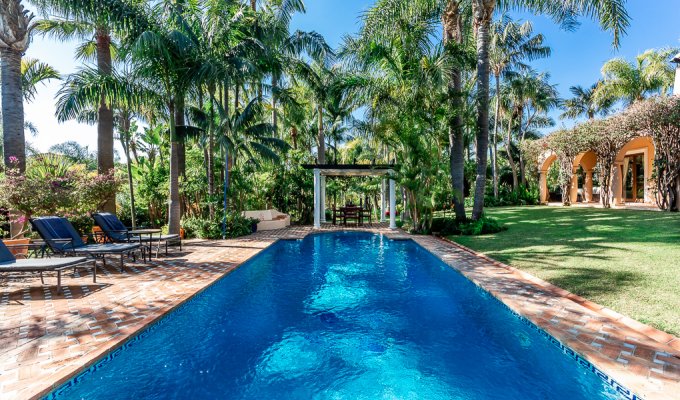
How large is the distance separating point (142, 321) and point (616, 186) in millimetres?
21655

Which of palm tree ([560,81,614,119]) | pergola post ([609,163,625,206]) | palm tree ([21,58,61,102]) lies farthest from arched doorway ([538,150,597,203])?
palm tree ([21,58,61,102])

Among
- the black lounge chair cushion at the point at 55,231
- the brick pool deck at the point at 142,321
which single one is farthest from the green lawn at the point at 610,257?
the black lounge chair cushion at the point at 55,231

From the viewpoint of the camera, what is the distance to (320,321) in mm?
5156

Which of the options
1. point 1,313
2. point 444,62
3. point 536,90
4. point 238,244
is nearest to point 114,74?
point 238,244

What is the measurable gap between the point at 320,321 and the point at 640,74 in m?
28.7

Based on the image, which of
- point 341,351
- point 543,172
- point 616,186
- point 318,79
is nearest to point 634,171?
point 616,186

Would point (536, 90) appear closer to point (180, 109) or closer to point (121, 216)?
point (180, 109)

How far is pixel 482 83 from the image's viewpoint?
1262 centimetres

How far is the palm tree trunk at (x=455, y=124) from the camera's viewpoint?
13164mm

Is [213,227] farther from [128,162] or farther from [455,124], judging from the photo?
[455,124]

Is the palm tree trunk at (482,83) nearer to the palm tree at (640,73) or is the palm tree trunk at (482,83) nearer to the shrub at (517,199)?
the shrub at (517,199)

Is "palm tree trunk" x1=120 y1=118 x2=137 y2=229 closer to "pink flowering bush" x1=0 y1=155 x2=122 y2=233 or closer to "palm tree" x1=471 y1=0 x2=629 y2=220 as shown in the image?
"pink flowering bush" x1=0 y1=155 x2=122 y2=233

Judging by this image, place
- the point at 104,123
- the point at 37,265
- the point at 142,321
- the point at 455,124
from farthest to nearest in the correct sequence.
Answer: the point at 455,124 < the point at 104,123 < the point at 37,265 < the point at 142,321

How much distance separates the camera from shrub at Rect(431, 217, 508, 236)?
1273 cm
